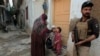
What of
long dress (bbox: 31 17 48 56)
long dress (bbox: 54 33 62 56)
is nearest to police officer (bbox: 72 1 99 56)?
long dress (bbox: 31 17 48 56)

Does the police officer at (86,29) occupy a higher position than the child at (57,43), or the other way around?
the police officer at (86,29)

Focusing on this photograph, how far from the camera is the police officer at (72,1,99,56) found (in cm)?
336

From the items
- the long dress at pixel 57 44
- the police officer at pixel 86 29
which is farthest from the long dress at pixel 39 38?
the police officer at pixel 86 29

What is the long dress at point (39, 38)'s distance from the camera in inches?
227

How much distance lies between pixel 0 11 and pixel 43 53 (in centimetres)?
1341

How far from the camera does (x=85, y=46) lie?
3.51 meters

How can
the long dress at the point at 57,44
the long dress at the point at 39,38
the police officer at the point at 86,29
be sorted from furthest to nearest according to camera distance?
the long dress at the point at 57,44 → the long dress at the point at 39,38 → the police officer at the point at 86,29

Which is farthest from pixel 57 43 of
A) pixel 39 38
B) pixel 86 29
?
pixel 86 29

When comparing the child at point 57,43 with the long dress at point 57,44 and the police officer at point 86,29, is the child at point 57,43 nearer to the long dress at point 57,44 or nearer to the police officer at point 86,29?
the long dress at point 57,44

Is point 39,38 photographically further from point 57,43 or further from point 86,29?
point 86,29

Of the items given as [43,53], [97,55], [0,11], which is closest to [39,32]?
[43,53]

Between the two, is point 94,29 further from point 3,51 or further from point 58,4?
point 3,51

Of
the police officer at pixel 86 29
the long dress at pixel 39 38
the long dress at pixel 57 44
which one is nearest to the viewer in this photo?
the police officer at pixel 86 29

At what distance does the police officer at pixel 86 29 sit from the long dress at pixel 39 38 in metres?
2.30
